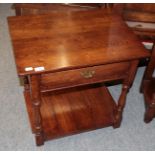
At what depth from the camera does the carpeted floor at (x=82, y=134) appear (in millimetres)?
1370

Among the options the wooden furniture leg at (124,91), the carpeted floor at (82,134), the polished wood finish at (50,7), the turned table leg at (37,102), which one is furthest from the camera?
the polished wood finish at (50,7)

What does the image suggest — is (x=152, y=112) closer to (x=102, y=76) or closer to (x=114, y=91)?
(x=114, y=91)

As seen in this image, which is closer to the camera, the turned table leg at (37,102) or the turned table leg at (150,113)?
the turned table leg at (37,102)

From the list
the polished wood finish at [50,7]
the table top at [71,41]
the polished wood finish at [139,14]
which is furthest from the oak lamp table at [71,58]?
the polished wood finish at [50,7]

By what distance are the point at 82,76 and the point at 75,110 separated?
49 cm

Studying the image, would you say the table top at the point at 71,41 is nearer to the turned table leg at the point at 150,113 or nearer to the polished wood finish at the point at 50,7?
the polished wood finish at the point at 50,7

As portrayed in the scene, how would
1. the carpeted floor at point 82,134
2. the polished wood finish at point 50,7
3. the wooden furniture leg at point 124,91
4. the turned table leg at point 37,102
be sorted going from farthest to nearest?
the polished wood finish at point 50,7 < the carpeted floor at point 82,134 < the wooden furniture leg at point 124,91 < the turned table leg at point 37,102

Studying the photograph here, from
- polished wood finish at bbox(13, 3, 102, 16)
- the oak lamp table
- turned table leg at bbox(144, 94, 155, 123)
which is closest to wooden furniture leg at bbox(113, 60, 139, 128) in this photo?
the oak lamp table

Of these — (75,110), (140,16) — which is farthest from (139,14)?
(75,110)

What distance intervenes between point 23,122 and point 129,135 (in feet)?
2.24

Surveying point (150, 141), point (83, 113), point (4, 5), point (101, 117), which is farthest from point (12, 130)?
point (4, 5)

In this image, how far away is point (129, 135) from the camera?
1438mm

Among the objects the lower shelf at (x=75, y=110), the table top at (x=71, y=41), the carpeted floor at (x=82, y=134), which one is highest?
the table top at (x=71, y=41)
